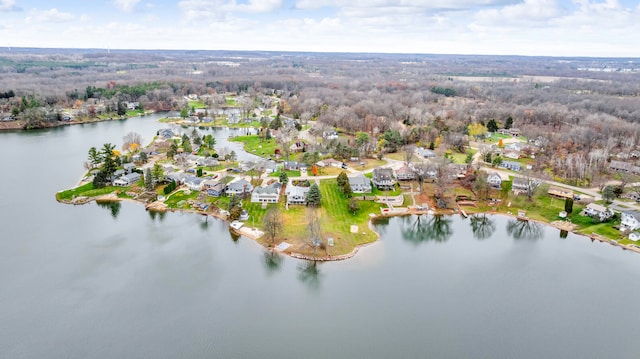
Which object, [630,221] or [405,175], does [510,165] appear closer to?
[405,175]

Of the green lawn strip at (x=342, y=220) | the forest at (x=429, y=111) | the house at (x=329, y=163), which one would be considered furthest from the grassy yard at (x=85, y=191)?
the forest at (x=429, y=111)

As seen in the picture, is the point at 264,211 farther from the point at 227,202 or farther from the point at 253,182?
the point at 253,182

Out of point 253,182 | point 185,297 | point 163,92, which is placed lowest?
point 185,297

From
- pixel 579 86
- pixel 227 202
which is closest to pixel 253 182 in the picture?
pixel 227 202

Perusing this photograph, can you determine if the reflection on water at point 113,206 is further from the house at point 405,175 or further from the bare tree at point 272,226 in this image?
the house at point 405,175

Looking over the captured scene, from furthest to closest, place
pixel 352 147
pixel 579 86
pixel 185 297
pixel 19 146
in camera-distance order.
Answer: pixel 579 86
pixel 19 146
pixel 352 147
pixel 185 297

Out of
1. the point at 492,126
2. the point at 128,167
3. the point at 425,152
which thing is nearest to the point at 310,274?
the point at 128,167
